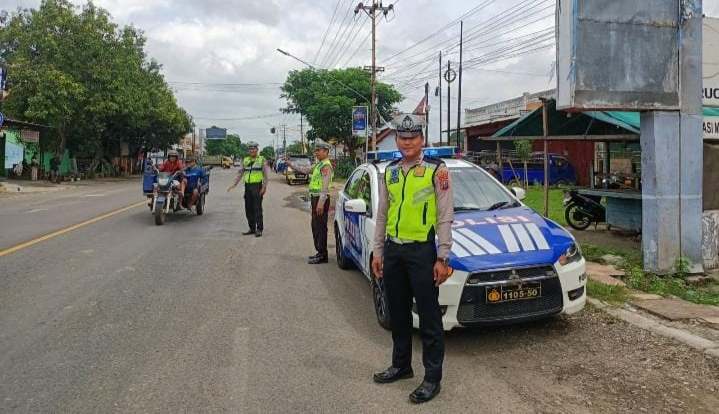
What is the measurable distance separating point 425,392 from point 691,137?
5.44m

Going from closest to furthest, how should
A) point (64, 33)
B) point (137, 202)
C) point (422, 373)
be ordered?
point (422, 373) → point (137, 202) → point (64, 33)

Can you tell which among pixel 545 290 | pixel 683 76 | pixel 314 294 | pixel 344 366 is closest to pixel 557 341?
pixel 545 290

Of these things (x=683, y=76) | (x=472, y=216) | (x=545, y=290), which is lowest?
(x=545, y=290)

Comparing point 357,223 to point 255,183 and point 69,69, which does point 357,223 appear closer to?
point 255,183

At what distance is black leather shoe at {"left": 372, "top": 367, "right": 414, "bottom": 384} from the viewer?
413 centimetres

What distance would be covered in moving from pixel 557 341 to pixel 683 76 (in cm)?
427

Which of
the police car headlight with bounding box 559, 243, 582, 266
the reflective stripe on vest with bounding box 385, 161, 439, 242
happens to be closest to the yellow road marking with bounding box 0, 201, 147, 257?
the reflective stripe on vest with bounding box 385, 161, 439, 242

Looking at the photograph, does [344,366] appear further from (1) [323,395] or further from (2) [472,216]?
(2) [472,216]

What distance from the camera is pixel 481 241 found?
4.94m

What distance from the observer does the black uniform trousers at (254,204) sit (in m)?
11.2

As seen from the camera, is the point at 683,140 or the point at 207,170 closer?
the point at 683,140

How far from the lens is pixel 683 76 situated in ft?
24.1

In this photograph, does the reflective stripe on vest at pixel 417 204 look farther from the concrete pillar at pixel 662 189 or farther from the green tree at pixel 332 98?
the green tree at pixel 332 98

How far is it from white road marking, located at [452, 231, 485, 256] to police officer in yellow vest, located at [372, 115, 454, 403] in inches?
32.7
